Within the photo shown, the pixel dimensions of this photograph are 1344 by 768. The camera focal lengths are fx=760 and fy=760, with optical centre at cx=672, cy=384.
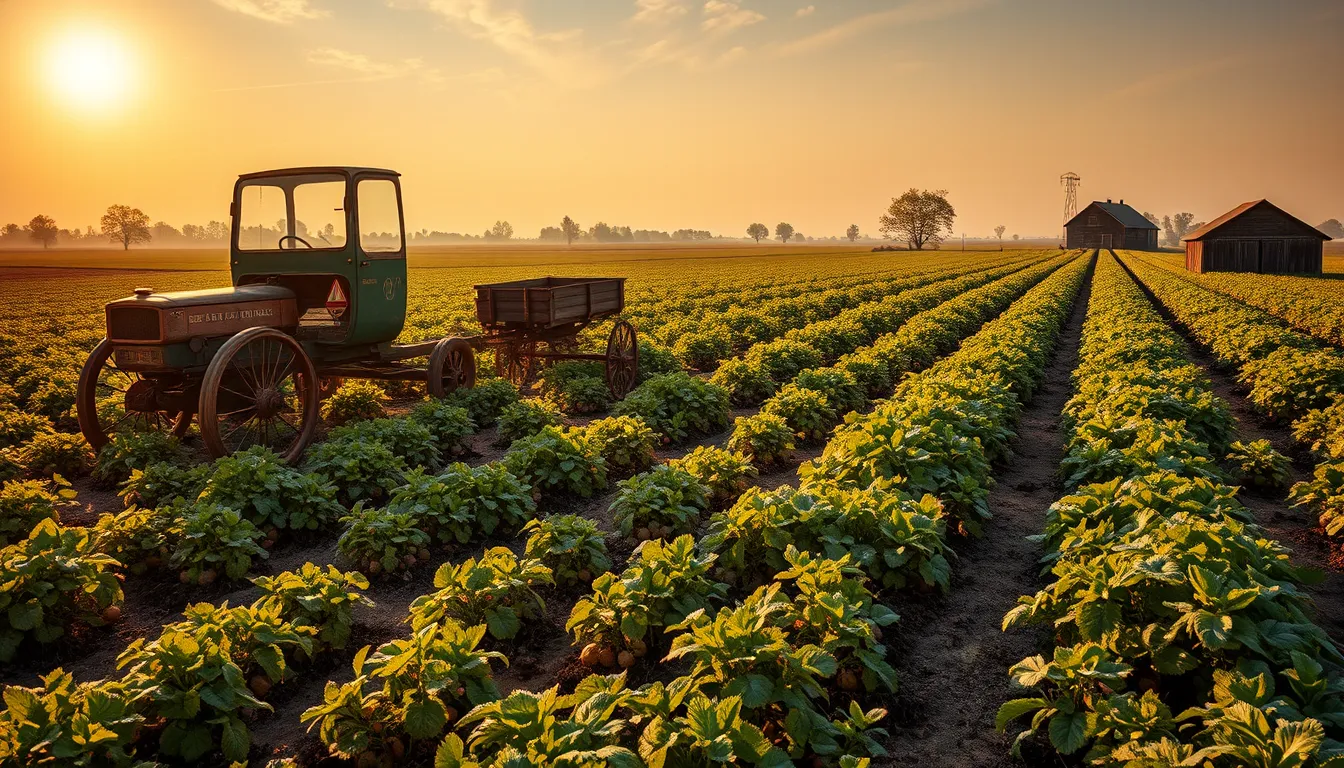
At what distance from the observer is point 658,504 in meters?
6.49

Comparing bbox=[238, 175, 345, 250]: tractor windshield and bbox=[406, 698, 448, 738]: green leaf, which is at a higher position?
bbox=[238, 175, 345, 250]: tractor windshield

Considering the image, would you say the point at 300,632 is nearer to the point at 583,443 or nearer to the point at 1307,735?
the point at 583,443

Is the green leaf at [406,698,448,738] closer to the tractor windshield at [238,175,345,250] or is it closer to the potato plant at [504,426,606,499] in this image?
the potato plant at [504,426,606,499]

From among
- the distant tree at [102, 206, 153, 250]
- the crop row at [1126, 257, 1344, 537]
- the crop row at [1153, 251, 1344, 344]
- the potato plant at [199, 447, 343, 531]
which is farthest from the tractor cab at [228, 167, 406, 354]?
the distant tree at [102, 206, 153, 250]

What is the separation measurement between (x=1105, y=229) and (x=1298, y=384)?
353ft

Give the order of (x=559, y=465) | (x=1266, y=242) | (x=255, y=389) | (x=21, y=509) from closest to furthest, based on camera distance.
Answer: (x=21, y=509) < (x=559, y=465) < (x=255, y=389) < (x=1266, y=242)

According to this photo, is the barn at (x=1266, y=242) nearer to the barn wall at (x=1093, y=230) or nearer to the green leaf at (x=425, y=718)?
the barn wall at (x=1093, y=230)

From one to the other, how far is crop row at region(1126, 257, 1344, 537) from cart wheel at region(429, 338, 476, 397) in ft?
32.5

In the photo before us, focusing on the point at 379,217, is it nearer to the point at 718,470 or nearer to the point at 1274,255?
the point at 718,470

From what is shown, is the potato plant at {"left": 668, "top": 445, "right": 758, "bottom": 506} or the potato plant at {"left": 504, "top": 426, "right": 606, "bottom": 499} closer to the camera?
the potato plant at {"left": 668, "top": 445, "right": 758, "bottom": 506}

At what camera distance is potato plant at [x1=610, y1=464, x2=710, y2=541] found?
6.48 meters

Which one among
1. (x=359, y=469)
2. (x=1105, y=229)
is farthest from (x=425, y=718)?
(x=1105, y=229)

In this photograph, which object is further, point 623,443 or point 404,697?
point 623,443

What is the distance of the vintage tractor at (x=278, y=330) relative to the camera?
787 centimetres
